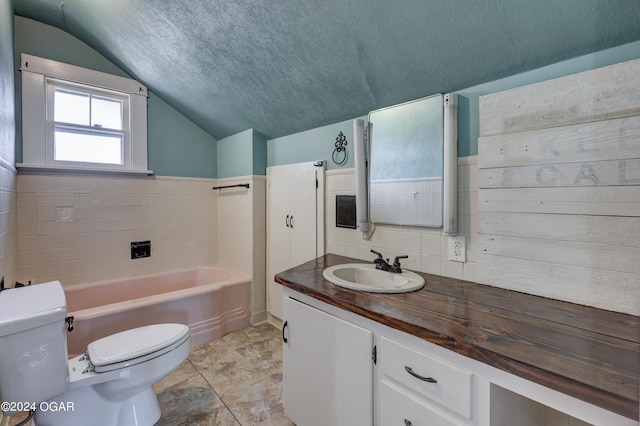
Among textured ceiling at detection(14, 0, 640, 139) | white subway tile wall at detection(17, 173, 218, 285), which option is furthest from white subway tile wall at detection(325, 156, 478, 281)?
white subway tile wall at detection(17, 173, 218, 285)

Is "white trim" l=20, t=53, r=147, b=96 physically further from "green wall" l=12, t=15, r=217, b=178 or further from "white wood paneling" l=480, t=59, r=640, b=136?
"white wood paneling" l=480, t=59, r=640, b=136

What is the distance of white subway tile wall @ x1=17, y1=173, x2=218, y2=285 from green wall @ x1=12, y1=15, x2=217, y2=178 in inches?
6.7

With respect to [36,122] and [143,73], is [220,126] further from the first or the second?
[36,122]

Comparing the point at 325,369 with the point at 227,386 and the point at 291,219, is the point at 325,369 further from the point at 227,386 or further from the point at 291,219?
the point at 291,219

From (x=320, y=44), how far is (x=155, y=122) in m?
2.12

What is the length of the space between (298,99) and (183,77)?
1.10 metres

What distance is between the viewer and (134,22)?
1.99m

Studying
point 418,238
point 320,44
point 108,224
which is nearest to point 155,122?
point 108,224

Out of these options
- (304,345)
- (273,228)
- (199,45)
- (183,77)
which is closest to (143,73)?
(183,77)

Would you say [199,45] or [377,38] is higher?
[199,45]

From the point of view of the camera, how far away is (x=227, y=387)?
1864 millimetres

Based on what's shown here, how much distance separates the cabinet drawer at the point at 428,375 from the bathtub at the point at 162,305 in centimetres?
192

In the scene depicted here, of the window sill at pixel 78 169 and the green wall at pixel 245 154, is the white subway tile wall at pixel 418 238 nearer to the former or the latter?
the green wall at pixel 245 154

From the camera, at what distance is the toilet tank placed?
3.39 feet
